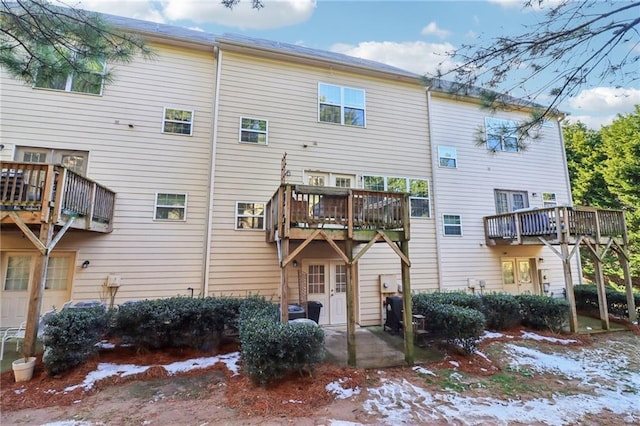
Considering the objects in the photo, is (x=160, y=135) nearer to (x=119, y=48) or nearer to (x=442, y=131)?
(x=119, y=48)

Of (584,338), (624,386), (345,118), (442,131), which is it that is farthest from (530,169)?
(624,386)

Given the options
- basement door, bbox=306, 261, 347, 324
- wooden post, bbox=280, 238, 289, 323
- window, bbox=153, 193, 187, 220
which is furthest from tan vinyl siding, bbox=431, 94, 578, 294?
window, bbox=153, 193, 187, 220

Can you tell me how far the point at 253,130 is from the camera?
854 centimetres

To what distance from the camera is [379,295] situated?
8.84m

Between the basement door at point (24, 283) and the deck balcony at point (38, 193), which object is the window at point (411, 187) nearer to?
the deck balcony at point (38, 193)

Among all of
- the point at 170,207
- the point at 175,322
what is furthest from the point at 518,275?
the point at 170,207

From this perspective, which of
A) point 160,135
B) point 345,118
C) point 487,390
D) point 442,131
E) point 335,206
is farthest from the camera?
point 442,131

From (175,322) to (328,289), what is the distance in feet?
13.6

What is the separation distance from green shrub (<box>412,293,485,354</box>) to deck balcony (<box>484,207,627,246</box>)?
14.8 feet

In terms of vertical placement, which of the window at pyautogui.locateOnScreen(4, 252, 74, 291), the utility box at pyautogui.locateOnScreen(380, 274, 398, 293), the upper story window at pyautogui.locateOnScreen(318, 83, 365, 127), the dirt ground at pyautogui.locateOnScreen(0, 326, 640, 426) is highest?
the upper story window at pyautogui.locateOnScreen(318, 83, 365, 127)

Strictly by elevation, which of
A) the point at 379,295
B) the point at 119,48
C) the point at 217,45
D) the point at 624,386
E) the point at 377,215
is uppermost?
the point at 217,45

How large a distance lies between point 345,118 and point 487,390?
7.82 meters

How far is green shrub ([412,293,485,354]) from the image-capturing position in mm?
6012

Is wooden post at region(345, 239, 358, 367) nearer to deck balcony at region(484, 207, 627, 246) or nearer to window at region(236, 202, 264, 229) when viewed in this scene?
window at region(236, 202, 264, 229)
